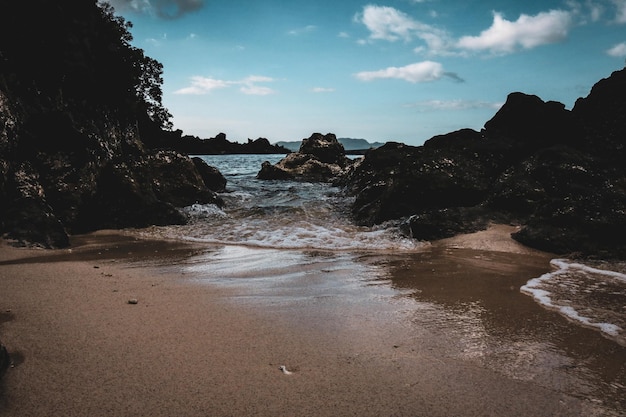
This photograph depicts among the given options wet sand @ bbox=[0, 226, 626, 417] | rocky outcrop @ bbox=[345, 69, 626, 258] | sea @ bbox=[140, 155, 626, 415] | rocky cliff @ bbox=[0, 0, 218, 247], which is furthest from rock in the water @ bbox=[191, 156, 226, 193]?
wet sand @ bbox=[0, 226, 626, 417]

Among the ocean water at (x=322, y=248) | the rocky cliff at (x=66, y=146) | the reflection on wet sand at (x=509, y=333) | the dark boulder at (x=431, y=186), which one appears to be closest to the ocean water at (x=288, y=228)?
the ocean water at (x=322, y=248)

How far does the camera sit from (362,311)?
371cm

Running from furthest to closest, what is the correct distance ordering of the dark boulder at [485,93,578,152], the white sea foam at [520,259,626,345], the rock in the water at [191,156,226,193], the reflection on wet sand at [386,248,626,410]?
the rock in the water at [191,156,226,193]
the dark boulder at [485,93,578,152]
the white sea foam at [520,259,626,345]
the reflection on wet sand at [386,248,626,410]

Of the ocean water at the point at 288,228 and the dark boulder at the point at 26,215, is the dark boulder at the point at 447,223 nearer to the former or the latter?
the ocean water at the point at 288,228

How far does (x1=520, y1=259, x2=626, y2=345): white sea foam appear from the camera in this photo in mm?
3471

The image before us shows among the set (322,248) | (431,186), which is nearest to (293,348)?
(322,248)

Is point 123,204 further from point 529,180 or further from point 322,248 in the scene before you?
point 529,180

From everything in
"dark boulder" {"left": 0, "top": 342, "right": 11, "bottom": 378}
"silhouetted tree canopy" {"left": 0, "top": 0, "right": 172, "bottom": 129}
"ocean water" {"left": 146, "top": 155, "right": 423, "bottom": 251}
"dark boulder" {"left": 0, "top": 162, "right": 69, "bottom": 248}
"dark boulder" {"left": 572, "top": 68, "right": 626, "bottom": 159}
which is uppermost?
"silhouetted tree canopy" {"left": 0, "top": 0, "right": 172, "bottom": 129}

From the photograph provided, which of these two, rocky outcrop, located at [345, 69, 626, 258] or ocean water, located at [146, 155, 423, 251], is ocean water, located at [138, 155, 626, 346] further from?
rocky outcrop, located at [345, 69, 626, 258]

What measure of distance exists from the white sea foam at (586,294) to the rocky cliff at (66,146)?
22.4ft

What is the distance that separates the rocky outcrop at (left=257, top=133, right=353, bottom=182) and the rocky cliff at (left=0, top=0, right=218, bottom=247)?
1209 centimetres

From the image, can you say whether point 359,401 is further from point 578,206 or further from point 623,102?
point 623,102

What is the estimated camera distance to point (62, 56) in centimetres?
926

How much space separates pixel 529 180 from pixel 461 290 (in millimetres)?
5124
